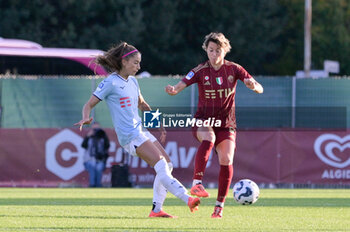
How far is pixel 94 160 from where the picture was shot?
65.6ft

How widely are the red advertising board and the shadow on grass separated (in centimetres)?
561

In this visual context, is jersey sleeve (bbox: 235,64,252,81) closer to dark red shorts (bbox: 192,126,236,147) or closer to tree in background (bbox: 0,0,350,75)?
dark red shorts (bbox: 192,126,236,147)

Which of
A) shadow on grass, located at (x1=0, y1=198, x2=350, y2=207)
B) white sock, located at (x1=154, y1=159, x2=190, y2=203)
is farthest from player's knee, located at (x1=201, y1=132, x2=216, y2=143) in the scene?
shadow on grass, located at (x1=0, y1=198, x2=350, y2=207)

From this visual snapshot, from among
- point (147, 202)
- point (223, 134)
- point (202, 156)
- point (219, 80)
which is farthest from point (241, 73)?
point (147, 202)

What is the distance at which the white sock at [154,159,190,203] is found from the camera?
30.3 feet


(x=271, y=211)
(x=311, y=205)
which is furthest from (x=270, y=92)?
(x=271, y=211)

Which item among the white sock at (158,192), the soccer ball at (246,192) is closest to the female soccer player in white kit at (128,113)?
the white sock at (158,192)

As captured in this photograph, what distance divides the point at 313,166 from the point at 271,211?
360 inches

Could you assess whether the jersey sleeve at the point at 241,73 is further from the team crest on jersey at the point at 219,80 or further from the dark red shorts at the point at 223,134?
the dark red shorts at the point at 223,134

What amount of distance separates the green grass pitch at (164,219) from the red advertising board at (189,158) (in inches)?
230

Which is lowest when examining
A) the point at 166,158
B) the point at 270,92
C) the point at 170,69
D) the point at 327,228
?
the point at 327,228

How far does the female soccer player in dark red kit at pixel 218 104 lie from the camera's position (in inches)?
389

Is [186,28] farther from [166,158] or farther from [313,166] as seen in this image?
[166,158]

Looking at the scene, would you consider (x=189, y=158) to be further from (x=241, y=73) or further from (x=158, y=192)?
(x=158, y=192)
